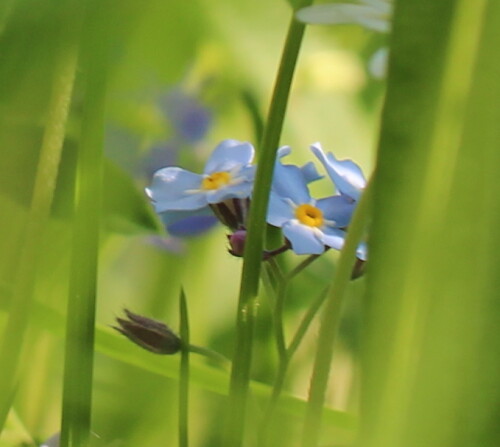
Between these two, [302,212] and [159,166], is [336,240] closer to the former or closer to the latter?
[302,212]

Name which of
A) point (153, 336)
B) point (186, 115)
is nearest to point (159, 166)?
point (186, 115)

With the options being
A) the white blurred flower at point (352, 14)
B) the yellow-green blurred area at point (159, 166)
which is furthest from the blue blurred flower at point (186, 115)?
the white blurred flower at point (352, 14)

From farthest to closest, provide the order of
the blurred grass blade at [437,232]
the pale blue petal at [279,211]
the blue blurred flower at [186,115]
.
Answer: the blue blurred flower at [186,115] → the pale blue petal at [279,211] → the blurred grass blade at [437,232]

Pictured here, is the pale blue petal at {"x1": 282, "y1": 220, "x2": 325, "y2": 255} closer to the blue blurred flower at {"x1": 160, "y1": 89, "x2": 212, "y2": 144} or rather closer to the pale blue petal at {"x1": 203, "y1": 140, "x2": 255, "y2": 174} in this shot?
the pale blue petal at {"x1": 203, "y1": 140, "x2": 255, "y2": 174}

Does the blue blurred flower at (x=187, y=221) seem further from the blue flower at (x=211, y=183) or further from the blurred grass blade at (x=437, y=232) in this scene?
the blurred grass blade at (x=437, y=232)

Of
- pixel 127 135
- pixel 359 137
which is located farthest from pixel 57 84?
pixel 359 137

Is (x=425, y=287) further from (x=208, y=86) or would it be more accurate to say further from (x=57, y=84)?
(x=208, y=86)

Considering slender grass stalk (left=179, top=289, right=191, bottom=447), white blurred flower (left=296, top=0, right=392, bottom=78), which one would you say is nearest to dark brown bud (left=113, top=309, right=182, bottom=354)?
slender grass stalk (left=179, top=289, right=191, bottom=447)
